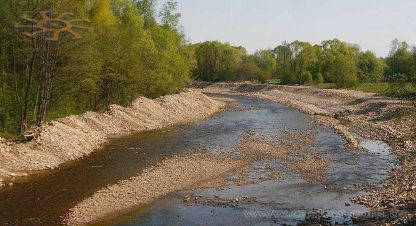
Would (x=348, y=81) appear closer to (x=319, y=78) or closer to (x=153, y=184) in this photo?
(x=319, y=78)

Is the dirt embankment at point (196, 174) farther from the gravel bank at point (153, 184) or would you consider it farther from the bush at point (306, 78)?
the bush at point (306, 78)

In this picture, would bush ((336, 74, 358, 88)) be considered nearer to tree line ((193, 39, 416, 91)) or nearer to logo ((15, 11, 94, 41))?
tree line ((193, 39, 416, 91))

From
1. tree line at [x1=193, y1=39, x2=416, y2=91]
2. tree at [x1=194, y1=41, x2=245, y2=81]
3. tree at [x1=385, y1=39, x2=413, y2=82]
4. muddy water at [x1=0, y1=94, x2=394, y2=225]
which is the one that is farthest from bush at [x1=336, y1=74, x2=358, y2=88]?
muddy water at [x1=0, y1=94, x2=394, y2=225]

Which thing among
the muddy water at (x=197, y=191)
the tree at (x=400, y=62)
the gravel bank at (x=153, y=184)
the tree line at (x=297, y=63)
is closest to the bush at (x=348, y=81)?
the tree line at (x=297, y=63)

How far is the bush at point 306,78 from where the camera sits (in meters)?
104

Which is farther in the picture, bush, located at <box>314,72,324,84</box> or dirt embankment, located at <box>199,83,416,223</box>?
bush, located at <box>314,72,324,84</box>

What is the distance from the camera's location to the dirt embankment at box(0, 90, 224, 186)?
24.6m

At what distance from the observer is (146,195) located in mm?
21188

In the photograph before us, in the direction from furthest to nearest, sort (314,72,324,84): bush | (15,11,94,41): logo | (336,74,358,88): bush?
1. (314,72,324,84): bush
2. (336,74,358,88): bush
3. (15,11,94,41): logo

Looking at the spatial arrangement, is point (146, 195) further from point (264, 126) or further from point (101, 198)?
point (264, 126)

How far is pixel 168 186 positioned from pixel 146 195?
1826 mm

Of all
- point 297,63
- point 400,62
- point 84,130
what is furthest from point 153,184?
point 297,63

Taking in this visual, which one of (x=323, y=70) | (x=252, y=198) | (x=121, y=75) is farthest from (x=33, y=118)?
(x=323, y=70)

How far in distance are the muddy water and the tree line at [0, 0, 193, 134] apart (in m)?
6.15
